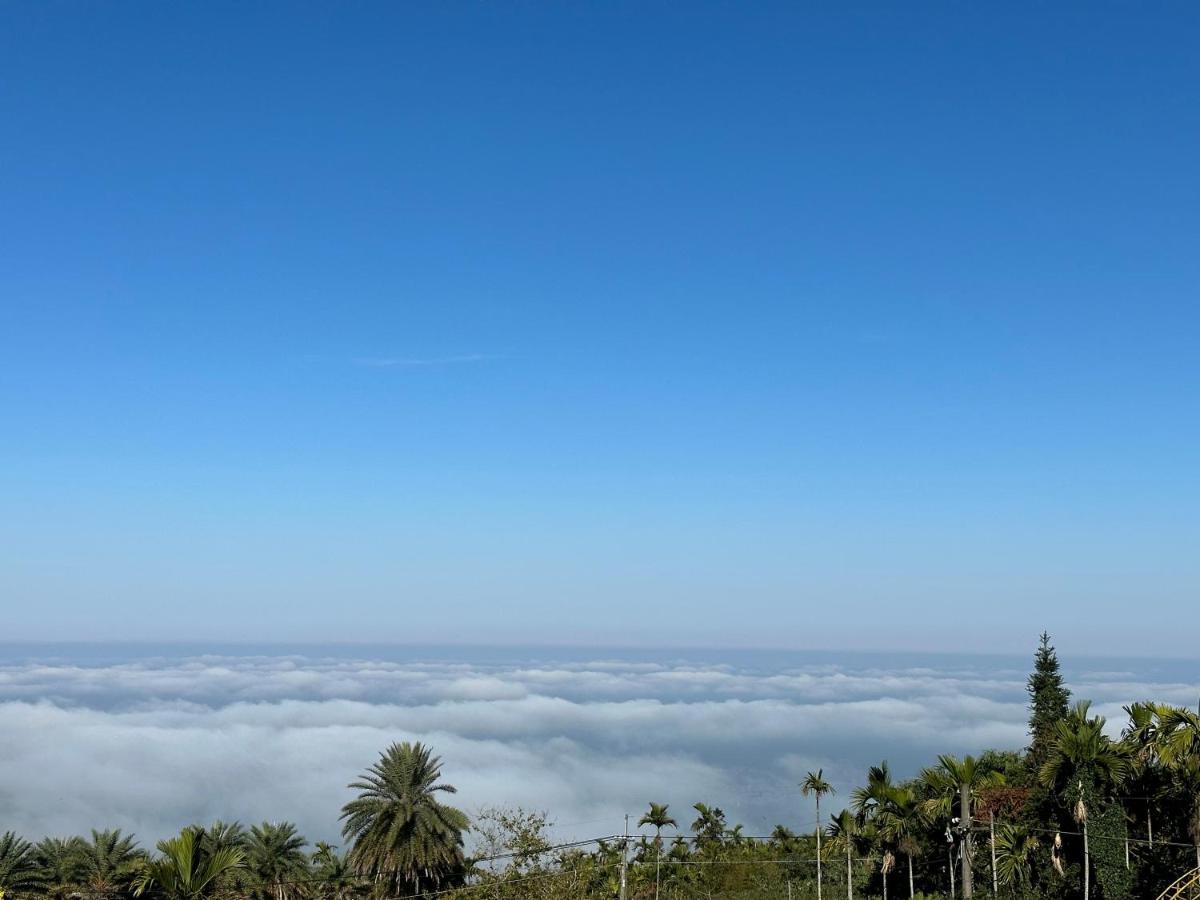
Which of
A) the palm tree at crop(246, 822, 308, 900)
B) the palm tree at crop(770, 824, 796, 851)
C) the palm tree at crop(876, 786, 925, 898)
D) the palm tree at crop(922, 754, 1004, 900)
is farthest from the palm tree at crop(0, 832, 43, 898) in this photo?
the palm tree at crop(770, 824, 796, 851)

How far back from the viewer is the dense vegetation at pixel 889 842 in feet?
153

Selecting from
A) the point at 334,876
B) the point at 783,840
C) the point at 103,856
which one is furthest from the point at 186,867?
the point at 783,840

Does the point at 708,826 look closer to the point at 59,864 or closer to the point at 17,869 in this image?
the point at 59,864

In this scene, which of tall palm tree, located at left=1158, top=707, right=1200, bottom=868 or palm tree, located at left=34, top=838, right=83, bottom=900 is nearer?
tall palm tree, located at left=1158, top=707, right=1200, bottom=868

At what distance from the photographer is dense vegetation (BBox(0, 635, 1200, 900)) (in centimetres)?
4659

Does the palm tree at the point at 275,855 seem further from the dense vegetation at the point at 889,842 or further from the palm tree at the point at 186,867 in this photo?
the palm tree at the point at 186,867

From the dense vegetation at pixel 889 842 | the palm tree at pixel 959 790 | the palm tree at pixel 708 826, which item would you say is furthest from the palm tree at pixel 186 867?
the palm tree at pixel 708 826

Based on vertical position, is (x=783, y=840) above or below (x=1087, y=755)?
below

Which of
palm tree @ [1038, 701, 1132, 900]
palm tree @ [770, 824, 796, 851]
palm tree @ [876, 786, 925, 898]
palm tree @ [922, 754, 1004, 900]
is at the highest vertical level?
palm tree @ [1038, 701, 1132, 900]

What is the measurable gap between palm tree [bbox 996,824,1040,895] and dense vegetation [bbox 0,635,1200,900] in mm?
101

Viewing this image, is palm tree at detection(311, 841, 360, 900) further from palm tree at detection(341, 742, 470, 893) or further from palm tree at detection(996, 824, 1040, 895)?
palm tree at detection(996, 824, 1040, 895)

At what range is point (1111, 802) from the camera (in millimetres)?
47156

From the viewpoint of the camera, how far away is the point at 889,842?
202 ft

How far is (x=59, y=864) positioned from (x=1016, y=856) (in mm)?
53282
